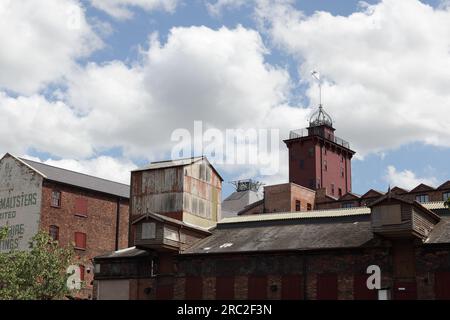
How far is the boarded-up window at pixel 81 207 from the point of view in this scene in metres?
51.7

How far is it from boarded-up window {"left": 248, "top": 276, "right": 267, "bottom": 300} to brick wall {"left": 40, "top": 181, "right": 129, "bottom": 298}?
1799 cm

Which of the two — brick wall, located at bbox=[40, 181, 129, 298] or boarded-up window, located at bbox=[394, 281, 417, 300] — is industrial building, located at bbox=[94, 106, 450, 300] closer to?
boarded-up window, located at bbox=[394, 281, 417, 300]

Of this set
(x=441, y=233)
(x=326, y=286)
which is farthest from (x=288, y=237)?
(x=441, y=233)

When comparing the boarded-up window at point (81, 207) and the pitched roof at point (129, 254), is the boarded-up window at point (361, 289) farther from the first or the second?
the boarded-up window at point (81, 207)

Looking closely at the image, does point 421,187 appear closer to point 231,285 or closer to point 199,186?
point 199,186

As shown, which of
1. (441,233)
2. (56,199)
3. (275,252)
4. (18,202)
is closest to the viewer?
(441,233)

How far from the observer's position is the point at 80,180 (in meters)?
53.5

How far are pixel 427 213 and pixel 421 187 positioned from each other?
106 feet

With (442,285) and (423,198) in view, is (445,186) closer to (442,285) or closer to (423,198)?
(423,198)

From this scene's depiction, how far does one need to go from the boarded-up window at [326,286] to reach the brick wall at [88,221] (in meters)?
21.6

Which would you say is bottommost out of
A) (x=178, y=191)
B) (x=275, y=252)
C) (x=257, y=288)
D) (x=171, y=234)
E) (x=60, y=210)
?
(x=257, y=288)

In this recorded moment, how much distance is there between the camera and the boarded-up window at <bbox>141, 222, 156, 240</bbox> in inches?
1469

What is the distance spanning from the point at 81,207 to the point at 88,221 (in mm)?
1285

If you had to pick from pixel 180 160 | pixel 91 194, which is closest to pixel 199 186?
pixel 180 160
